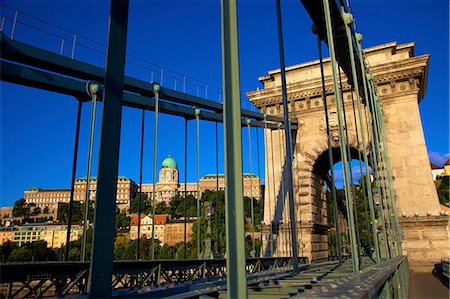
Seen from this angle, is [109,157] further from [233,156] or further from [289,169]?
[289,169]

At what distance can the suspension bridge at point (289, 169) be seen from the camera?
67.1 inches

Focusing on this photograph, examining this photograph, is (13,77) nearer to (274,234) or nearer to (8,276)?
(8,276)

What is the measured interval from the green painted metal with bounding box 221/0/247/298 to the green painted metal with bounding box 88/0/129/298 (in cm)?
56

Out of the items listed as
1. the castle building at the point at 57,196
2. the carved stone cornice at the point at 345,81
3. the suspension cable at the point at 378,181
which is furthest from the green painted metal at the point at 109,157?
the castle building at the point at 57,196

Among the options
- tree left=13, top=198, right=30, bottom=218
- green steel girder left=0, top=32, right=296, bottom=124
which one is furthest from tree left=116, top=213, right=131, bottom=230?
green steel girder left=0, top=32, right=296, bottom=124

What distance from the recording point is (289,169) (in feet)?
12.0

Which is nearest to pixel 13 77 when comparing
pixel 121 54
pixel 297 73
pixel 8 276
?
pixel 8 276

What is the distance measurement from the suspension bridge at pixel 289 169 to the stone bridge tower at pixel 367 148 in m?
0.04

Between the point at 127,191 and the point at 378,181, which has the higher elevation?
the point at 127,191

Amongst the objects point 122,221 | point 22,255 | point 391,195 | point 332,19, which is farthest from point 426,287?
point 122,221

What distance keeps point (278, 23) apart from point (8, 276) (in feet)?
14.9

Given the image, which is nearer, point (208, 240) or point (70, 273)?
point (70, 273)

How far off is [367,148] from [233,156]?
1164 cm

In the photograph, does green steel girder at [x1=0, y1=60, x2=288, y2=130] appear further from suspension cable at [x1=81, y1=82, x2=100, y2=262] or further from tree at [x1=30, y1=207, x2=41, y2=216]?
tree at [x1=30, y1=207, x2=41, y2=216]
